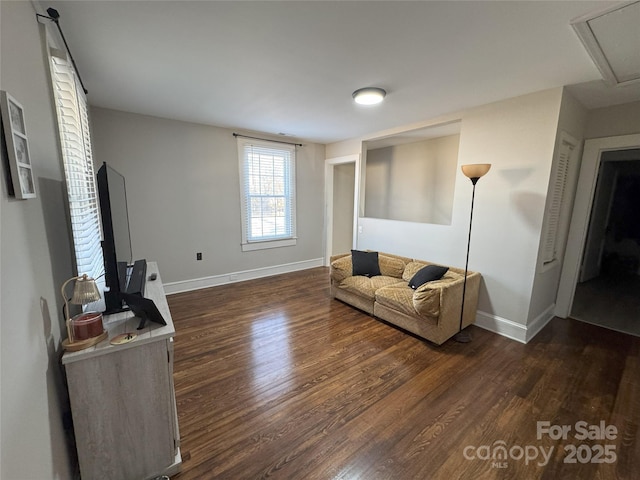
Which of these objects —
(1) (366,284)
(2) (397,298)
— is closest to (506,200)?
(2) (397,298)

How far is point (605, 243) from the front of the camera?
4.94 metres

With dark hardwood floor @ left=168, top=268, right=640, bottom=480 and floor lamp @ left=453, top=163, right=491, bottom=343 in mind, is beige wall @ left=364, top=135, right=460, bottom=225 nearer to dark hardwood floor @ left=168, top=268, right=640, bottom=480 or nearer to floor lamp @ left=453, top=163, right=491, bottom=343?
floor lamp @ left=453, top=163, right=491, bottom=343

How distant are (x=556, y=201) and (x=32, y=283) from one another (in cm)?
408

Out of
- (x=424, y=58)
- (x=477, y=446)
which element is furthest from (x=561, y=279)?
(x=424, y=58)

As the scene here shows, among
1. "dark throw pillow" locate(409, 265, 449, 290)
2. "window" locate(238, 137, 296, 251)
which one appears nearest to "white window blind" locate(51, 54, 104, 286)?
"window" locate(238, 137, 296, 251)

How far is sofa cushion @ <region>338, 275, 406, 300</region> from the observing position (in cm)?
326

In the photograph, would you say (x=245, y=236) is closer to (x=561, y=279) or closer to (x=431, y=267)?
(x=431, y=267)

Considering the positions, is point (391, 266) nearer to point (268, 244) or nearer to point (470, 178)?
point (470, 178)

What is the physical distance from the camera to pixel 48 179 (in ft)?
4.55

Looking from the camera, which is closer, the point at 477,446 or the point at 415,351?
the point at 477,446

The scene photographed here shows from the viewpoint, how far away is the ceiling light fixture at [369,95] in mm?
2455

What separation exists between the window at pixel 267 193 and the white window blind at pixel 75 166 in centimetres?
240

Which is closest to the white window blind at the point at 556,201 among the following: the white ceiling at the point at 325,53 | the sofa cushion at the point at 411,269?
the white ceiling at the point at 325,53

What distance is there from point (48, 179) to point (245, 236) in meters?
3.15
